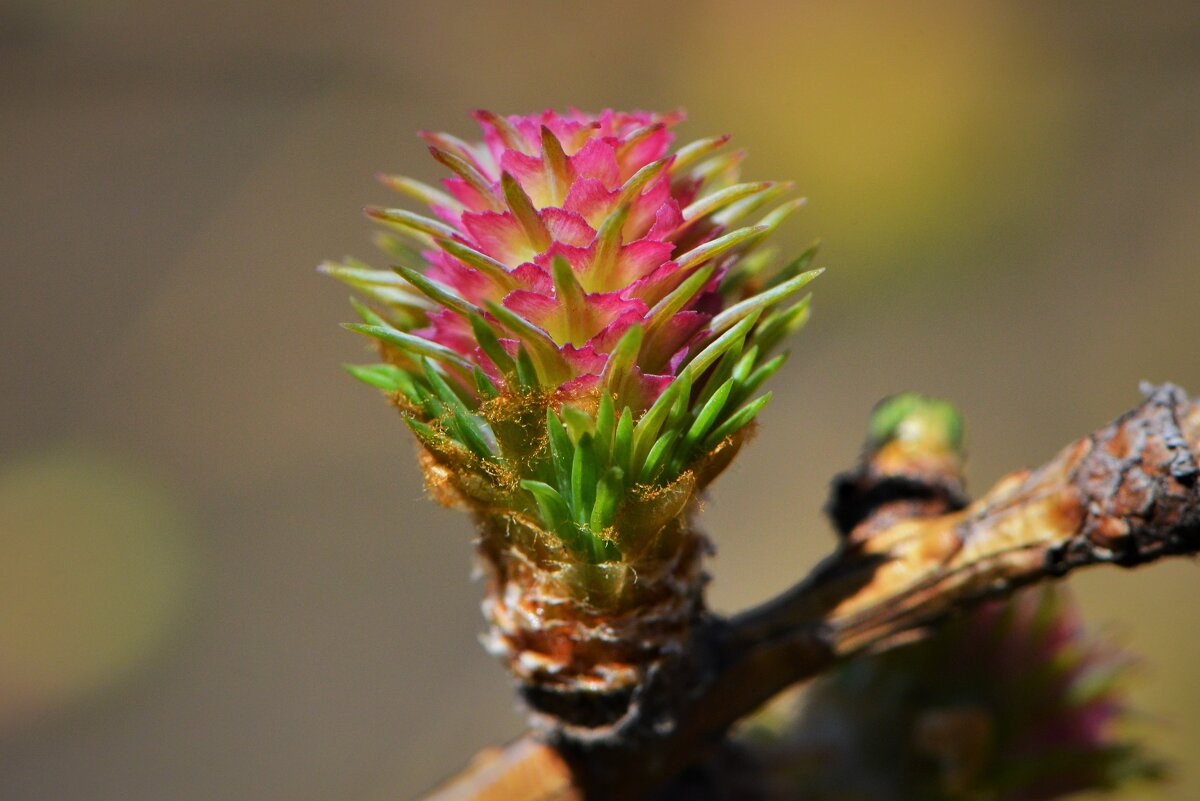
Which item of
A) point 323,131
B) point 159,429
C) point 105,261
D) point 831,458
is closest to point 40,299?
point 105,261

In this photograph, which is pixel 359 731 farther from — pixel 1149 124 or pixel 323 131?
pixel 1149 124

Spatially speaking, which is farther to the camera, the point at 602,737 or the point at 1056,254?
the point at 1056,254

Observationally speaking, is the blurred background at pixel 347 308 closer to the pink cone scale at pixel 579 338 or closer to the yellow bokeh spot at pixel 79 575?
the yellow bokeh spot at pixel 79 575

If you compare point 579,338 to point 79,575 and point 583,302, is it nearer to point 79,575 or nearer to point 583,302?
point 583,302

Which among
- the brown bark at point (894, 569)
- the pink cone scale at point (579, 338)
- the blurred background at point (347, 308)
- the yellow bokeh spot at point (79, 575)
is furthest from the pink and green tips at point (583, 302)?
the yellow bokeh spot at point (79, 575)

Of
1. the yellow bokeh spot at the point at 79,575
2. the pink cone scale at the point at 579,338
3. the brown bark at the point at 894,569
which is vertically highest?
the yellow bokeh spot at the point at 79,575

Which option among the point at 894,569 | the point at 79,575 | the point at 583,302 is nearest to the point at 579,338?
the point at 583,302
